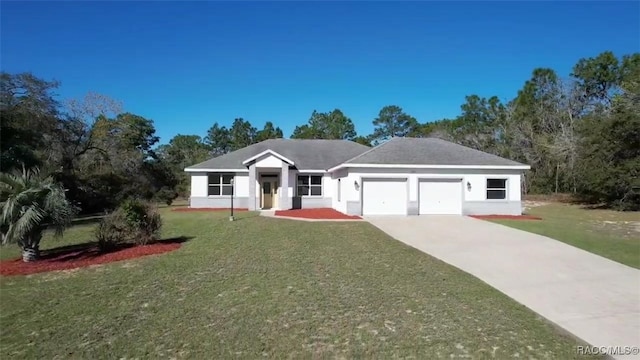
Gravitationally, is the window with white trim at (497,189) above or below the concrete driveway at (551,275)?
above

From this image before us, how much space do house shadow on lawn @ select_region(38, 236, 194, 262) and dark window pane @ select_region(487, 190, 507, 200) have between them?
16396 mm

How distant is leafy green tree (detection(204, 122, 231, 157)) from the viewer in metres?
77.7

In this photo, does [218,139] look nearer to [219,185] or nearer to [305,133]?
[305,133]

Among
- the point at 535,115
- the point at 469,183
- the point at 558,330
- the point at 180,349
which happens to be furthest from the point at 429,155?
the point at 535,115

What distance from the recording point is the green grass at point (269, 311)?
5277 millimetres

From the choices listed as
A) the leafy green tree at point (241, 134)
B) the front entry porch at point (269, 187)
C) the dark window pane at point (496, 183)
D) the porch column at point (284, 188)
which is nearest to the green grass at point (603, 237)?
the dark window pane at point (496, 183)

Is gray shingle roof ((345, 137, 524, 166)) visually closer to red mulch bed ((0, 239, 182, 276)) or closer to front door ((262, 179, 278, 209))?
front door ((262, 179, 278, 209))

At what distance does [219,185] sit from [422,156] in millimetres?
13774

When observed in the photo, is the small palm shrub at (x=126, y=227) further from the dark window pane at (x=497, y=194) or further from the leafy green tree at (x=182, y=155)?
the leafy green tree at (x=182, y=155)

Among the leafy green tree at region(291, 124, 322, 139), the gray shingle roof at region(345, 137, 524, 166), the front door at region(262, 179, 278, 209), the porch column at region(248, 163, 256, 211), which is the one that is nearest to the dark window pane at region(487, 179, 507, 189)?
the gray shingle roof at region(345, 137, 524, 166)

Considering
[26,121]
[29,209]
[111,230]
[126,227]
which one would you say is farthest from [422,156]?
[26,121]

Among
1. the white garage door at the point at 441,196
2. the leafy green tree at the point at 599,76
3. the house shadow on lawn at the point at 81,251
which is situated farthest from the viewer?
the leafy green tree at the point at 599,76

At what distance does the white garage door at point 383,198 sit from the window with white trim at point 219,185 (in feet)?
34.3

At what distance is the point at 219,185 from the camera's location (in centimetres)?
2692
